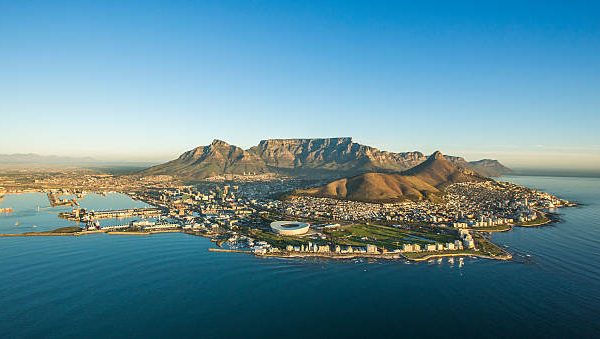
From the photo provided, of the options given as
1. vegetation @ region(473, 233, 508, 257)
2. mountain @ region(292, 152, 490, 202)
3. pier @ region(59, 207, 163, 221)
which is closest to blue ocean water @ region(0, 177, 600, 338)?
vegetation @ region(473, 233, 508, 257)

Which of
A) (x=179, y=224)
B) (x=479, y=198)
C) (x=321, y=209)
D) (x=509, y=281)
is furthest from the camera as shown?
(x=479, y=198)

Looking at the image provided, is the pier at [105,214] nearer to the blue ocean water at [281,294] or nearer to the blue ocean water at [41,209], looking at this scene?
the blue ocean water at [41,209]

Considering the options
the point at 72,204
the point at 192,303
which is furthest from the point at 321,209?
the point at 72,204

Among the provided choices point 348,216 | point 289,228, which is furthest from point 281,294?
point 348,216

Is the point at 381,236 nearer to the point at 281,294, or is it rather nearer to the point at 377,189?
the point at 281,294

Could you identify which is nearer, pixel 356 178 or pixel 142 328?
pixel 142 328

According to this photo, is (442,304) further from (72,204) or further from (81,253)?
(72,204)

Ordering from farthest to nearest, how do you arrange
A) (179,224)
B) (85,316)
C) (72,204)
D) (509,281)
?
(72,204)
(179,224)
(509,281)
(85,316)

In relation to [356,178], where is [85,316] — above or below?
below

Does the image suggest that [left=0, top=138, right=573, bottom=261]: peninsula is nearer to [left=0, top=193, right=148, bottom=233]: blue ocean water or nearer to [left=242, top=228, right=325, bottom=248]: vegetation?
[left=242, top=228, right=325, bottom=248]: vegetation
